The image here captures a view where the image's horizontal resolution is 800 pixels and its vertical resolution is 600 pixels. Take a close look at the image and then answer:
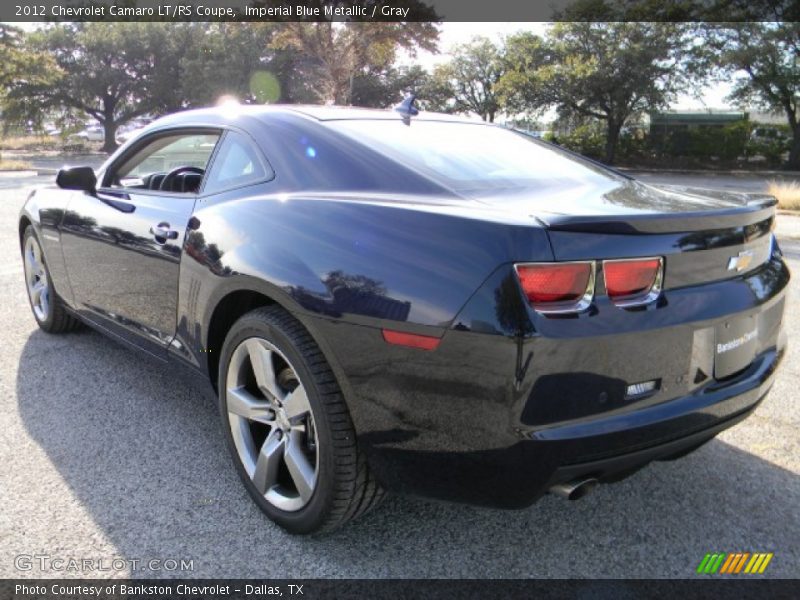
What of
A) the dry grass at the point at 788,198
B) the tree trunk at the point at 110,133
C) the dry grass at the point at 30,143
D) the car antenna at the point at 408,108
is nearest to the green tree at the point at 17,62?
the tree trunk at the point at 110,133

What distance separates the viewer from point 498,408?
182cm

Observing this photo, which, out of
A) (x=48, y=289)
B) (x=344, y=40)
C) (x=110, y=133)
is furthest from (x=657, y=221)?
(x=110, y=133)

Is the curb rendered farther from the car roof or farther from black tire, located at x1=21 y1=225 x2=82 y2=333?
the car roof

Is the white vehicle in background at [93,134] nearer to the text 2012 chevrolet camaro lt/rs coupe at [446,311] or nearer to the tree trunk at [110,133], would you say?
the tree trunk at [110,133]

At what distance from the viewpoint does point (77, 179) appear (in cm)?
366

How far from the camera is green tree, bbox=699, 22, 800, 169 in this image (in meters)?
26.6

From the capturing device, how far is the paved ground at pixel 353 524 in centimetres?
225

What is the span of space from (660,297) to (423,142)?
3.99 ft

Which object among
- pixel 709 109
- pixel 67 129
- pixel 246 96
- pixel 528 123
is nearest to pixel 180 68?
pixel 246 96

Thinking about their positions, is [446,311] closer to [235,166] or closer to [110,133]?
[235,166]

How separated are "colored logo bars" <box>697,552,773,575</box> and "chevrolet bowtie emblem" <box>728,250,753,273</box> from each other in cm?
96

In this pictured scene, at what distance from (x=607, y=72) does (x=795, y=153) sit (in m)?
8.43

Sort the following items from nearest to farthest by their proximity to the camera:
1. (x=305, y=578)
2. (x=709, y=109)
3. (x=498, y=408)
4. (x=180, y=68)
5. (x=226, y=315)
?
(x=498, y=408) < (x=305, y=578) < (x=226, y=315) < (x=709, y=109) < (x=180, y=68)

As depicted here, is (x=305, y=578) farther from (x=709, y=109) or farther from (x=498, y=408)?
(x=709, y=109)
